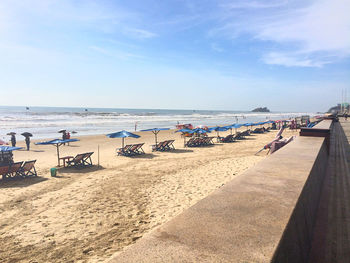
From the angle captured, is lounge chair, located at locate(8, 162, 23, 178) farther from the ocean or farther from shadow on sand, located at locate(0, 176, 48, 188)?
the ocean

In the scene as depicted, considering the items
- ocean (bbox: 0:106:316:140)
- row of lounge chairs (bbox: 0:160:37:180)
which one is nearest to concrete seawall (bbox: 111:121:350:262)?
row of lounge chairs (bbox: 0:160:37:180)

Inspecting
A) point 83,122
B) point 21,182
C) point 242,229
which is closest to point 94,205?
point 21,182

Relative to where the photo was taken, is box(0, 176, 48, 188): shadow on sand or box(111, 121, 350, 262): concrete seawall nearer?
box(111, 121, 350, 262): concrete seawall

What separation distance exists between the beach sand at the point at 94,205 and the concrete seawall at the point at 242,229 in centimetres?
248

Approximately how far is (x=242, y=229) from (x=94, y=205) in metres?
5.15

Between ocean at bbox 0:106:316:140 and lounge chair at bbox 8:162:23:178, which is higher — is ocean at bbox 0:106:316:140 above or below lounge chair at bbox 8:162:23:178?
above

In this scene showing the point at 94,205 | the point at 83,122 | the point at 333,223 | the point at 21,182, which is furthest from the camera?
the point at 83,122

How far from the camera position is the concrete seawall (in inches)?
61.5

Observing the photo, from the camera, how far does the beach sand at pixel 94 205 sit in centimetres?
422

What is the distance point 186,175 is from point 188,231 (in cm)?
698

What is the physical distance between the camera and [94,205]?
6.16 m

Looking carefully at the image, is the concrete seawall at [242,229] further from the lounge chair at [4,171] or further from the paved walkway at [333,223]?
the lounge chair at [4,171]

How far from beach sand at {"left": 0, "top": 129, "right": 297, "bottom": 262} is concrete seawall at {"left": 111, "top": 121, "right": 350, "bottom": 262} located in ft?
8.13

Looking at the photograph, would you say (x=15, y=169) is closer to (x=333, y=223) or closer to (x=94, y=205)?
(x=94, y=205)
